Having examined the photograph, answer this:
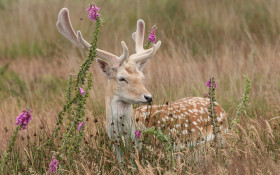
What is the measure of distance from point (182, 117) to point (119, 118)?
2.48 feet

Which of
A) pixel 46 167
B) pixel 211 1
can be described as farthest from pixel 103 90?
pixel 211 1

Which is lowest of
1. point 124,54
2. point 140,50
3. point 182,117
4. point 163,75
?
point 182,117

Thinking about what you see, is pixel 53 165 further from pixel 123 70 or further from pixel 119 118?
pixel 123 70

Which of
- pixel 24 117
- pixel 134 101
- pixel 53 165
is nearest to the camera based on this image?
pixel 24 117

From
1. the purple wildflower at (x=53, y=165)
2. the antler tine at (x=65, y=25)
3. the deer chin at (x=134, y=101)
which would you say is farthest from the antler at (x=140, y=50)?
the purple wildflower at (x=53, y=165)

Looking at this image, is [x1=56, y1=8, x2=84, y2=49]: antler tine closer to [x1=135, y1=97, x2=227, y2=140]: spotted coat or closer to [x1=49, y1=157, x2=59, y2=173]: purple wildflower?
[x1=135, y1=97, x2=227, y2=140]: spotted coat

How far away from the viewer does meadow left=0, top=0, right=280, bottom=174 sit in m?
3.60

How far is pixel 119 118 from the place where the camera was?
3.91 m

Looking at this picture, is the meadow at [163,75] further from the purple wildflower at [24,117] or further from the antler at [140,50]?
the purple wildflower at [24,117]

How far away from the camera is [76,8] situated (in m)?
10.6

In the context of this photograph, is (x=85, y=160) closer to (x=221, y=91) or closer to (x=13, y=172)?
(x=13, y=172)

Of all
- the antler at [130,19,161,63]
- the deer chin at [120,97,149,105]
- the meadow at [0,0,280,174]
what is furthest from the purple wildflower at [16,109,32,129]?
the antler at [130,19,161,63]

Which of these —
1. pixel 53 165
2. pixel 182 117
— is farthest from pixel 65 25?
pixel 182 117

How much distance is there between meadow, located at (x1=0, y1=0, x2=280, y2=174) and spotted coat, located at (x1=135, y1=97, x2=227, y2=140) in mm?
205
